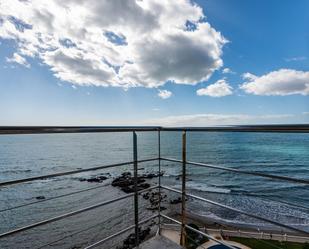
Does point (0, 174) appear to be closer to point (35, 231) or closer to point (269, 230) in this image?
point (35, 231)

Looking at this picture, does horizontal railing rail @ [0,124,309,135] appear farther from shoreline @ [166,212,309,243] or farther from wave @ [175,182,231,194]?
wave @ [175,182,231,194]

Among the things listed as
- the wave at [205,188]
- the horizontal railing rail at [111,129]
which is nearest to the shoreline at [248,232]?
the wave at [205,188]

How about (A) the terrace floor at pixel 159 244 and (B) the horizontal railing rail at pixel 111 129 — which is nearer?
(B) the horizontal railing rail at pixel 111 129

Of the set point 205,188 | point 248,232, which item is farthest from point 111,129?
point 205,188

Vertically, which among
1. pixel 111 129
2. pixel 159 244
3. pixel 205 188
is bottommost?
pixel 205 188

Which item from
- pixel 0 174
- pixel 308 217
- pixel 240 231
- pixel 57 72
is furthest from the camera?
pixel 0 174

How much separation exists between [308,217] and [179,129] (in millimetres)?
13935

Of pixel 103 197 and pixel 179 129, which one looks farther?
pixel 103 197

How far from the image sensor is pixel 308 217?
1165 cm

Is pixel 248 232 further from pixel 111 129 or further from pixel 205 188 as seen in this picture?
pixel 111 129

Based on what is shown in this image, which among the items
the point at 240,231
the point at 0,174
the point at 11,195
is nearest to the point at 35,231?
the point at 11,195

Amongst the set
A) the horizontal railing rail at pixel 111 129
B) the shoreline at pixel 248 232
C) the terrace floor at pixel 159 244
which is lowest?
the shoreline at pixel 248 232

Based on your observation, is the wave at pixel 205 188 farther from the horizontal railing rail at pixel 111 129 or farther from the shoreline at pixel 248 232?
the horizontal railing rail at pixel 111 129

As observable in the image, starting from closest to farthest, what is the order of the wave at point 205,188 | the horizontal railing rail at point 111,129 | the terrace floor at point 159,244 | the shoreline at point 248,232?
the horizontal railing rail at point 111,129 → the terrace floor at point 159,244 → the shoreline at point 248,232 → the wave at point 205,188
